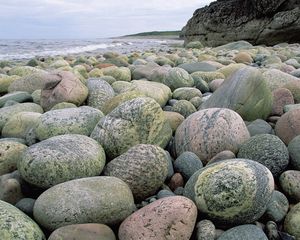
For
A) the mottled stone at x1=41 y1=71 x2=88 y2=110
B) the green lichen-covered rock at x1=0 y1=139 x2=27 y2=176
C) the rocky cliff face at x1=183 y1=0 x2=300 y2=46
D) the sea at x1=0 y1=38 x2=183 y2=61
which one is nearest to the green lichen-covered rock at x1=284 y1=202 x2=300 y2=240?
the green lichen-covered rock at x1=0 y1=139 x2=27 y2=176

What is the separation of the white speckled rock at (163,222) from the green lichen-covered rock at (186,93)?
217cm

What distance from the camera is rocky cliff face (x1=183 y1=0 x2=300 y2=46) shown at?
16.1m

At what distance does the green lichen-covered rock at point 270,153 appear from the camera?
7.57ft

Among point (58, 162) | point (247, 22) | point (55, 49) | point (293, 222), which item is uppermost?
point (58, 162)

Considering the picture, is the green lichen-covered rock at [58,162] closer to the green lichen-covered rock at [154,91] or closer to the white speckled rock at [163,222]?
the white speckled rock at [163,222]

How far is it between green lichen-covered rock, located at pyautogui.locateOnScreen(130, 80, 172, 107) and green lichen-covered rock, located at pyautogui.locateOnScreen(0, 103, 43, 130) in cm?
96

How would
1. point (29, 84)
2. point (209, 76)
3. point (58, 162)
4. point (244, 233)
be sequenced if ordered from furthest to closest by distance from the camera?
point (209, 76), point (29, 84), point (58, 162), point (244, 233)

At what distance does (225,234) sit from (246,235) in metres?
0.10

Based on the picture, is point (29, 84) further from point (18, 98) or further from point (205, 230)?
point (205, 230)

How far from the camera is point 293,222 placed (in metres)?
1.96

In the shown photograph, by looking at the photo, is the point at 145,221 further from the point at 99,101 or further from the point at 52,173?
the point at 99,101

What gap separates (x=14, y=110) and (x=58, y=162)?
1.61m

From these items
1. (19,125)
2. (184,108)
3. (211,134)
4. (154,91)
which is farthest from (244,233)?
(154,91)

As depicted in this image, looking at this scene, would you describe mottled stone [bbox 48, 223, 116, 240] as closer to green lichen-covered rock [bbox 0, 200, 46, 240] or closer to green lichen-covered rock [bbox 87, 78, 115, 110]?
green lichen-covered rock [bbox 0, 200, 46, 240]
